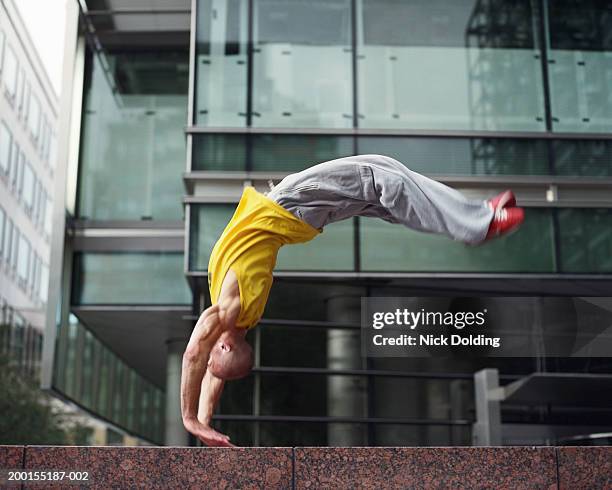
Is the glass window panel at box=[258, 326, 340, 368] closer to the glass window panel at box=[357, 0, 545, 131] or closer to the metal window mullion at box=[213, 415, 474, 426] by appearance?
the metal window mullion at box=[213, 415, 474, 426]

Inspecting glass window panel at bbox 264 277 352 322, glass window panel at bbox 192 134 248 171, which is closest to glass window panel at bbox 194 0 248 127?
glass window panel at bbox 192 134 248 171

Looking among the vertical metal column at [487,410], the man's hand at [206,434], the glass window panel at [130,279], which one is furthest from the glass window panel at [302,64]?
the man's hand at [206,434]

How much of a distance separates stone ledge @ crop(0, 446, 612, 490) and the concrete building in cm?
591

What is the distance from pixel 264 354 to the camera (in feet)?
45.8

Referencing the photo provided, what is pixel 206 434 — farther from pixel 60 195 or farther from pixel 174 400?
pixel 60 195

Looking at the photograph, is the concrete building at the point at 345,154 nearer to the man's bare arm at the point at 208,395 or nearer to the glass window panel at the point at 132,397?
the glass window panel at the point at 132,397

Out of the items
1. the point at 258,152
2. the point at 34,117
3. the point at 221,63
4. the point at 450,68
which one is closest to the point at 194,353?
the point at 258,152

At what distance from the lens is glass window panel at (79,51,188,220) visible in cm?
1619

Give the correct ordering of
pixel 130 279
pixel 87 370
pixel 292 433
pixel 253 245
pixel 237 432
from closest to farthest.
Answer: pixel 253 245 → pixel 237 432 → pixel 292 433 → pixel 130 279 → pixel 87 370

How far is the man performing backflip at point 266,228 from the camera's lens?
7.79 m

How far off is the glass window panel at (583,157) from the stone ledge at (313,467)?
8.22 m

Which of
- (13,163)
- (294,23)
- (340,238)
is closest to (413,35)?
(294,23)

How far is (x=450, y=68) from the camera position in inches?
589

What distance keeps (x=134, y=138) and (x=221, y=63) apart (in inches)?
99.8
